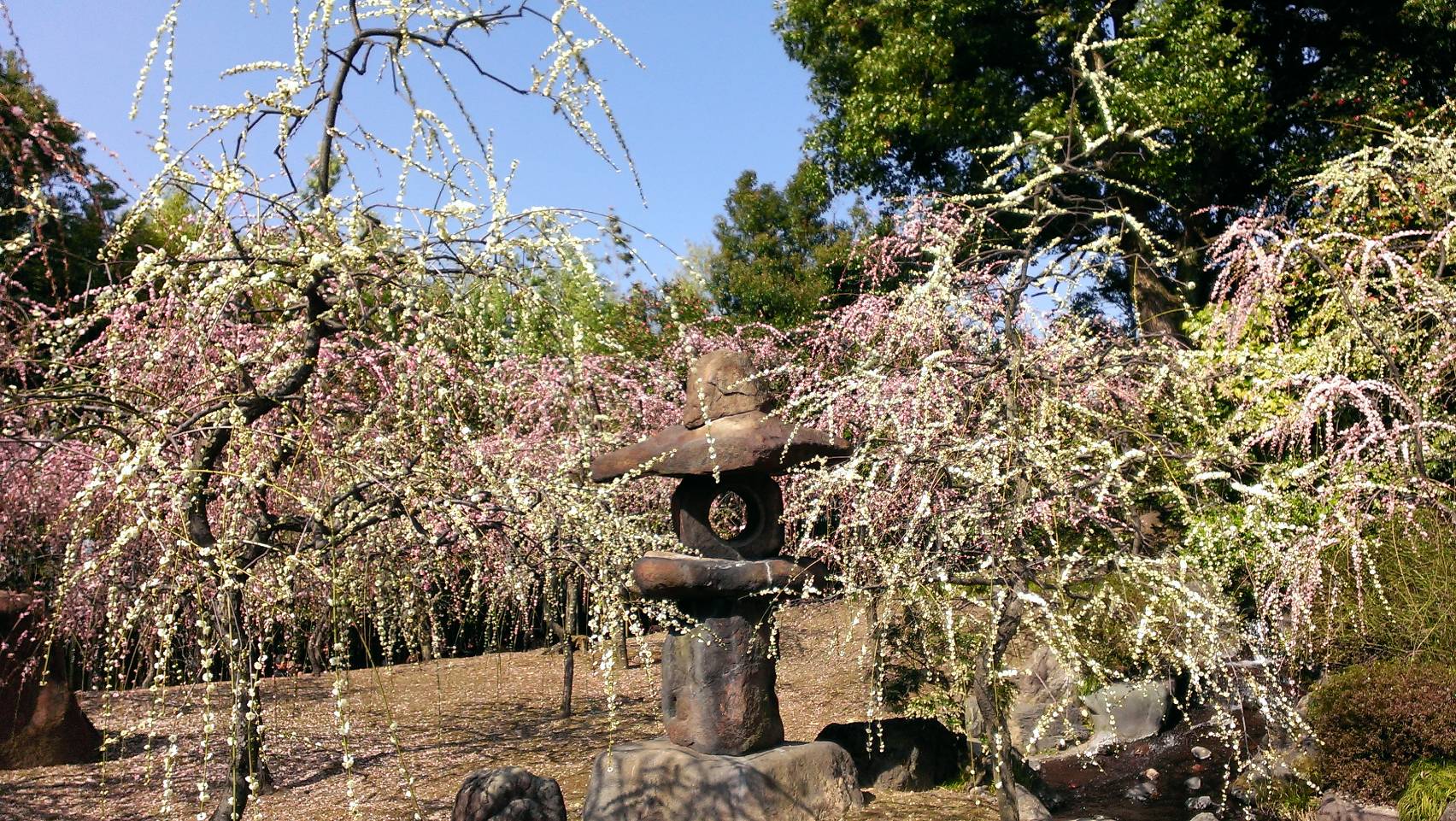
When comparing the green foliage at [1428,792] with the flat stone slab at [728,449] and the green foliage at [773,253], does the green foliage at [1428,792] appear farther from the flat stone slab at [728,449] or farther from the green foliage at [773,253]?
the green foliage at [773,253]

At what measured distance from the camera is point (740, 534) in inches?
234

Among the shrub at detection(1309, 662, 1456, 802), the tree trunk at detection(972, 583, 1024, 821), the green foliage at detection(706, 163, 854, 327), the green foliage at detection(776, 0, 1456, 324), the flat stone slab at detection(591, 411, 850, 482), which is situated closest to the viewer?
the tree trunk at detection(972, 583, 1024, 821)

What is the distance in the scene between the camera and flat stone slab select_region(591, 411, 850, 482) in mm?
5355

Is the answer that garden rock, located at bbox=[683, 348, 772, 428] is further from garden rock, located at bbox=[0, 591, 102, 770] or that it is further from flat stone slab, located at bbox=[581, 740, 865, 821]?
garden rock, located at bbox=[0, 591, 102, 770]

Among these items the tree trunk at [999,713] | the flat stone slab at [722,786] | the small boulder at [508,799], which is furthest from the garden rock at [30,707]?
the tree trunk at [999,713]

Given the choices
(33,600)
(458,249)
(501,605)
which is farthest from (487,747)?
(458,249)

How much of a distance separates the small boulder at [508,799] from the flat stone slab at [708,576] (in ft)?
4.08

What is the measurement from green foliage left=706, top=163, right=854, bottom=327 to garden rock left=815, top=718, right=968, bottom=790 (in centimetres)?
1092

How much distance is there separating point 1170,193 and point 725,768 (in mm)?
9906

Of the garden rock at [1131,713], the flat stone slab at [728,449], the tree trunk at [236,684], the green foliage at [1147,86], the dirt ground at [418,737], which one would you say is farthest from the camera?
the green foliage at [1147,86]

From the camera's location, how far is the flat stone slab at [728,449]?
536 centimetres

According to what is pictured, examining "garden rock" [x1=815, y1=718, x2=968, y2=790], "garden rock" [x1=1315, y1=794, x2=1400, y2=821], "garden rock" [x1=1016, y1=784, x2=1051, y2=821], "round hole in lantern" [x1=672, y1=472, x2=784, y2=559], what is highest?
"round hole in lantern" [x1=672, y1=472, x2=784, y2=559]

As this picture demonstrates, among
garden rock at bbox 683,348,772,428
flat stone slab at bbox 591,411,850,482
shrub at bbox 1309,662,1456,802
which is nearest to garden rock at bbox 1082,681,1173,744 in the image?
shrub at bbox 1309,662,1456,802

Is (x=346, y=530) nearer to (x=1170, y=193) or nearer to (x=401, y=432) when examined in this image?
(x=401, y=432)
